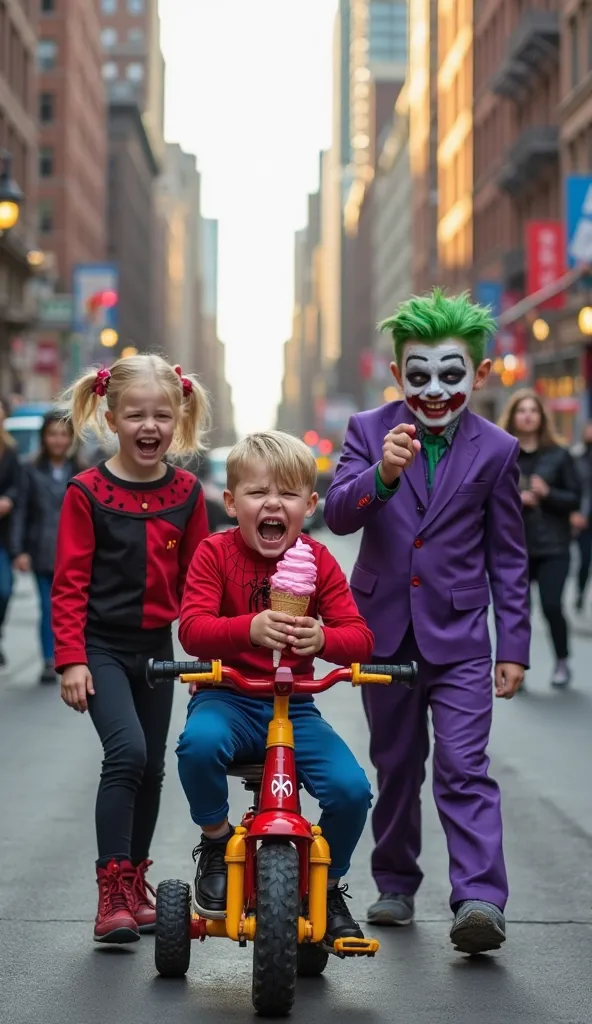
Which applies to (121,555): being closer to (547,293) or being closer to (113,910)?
(113,910)

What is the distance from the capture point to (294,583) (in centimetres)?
468

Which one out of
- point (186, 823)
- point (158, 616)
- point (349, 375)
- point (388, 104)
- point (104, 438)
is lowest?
point (186, 823)

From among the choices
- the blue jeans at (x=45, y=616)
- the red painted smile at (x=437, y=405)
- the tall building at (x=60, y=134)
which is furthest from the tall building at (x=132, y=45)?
the red painted smile at (x=437, y=405)

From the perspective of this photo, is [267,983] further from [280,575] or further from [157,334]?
[157,334]

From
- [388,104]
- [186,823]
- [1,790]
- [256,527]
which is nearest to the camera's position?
[256,527]

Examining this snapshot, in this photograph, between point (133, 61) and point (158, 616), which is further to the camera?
point (133, 61)

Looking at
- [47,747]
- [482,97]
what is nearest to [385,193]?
[482,97]

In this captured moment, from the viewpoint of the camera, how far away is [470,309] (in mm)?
5820

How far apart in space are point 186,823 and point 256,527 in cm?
317

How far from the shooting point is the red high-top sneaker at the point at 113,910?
5.40 metres

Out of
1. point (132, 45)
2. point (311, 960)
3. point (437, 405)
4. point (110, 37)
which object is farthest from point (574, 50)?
point (110, 37)

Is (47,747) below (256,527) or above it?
below

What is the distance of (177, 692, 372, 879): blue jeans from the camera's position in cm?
478

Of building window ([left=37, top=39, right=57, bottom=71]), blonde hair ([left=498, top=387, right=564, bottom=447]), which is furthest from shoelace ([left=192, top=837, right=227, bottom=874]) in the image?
building window ([left=37, top=39, right=57, bottom=71])
